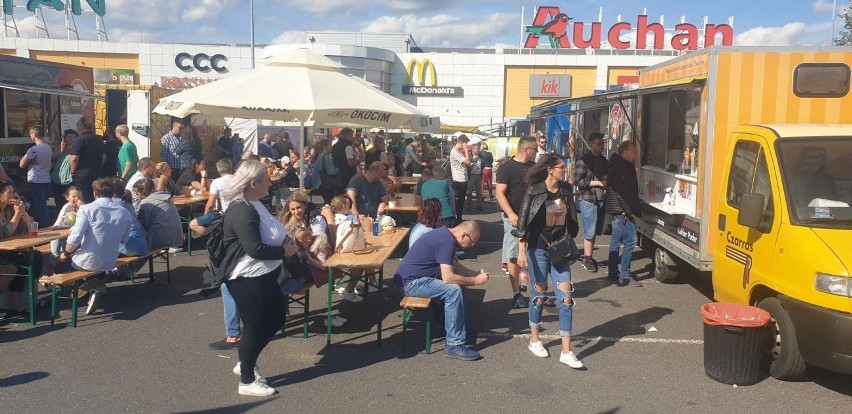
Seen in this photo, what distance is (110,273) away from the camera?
293 inches

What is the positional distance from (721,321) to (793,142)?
171 centimetres

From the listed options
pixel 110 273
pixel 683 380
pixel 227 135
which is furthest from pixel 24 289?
pixel 227 135

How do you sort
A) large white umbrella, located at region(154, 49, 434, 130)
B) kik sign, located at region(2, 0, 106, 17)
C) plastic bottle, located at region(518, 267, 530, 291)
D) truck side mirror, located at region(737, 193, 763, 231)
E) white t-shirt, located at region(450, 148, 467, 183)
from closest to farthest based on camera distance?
1. truck side mirror, located at region(737, 193, 763, 231)
2. large white umbrella, located at region(154, 49, 434, 130)
3. plastic bottle, located at region(518, 267, 530, 291)
4. white t-shirt, located at region(450, 148, 467, 183)
5. kik sign, located at region(2, 0, 106, 17)

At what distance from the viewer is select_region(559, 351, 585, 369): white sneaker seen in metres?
5.72

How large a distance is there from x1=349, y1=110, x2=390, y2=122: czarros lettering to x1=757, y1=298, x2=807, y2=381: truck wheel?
4442mm

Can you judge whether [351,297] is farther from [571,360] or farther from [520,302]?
[571,360]

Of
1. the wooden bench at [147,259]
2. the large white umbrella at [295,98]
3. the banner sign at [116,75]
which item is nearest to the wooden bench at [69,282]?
the wooden bench at [147,259]

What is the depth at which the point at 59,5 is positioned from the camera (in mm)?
43750

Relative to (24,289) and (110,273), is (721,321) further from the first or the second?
(24,289)

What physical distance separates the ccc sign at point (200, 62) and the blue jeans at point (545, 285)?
4536 cm

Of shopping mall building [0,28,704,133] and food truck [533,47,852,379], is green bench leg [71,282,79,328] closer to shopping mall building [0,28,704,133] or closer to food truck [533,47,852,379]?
food truck [533,47,852,379]

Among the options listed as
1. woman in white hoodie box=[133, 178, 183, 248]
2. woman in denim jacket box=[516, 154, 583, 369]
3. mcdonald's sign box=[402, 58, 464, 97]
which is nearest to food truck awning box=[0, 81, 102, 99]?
woman in white hoodie box=[133, 178, 183, 248]

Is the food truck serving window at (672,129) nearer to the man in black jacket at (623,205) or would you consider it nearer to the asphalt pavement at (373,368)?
the man in black jacket at (623,205)

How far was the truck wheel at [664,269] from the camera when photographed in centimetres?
870
